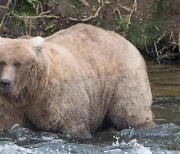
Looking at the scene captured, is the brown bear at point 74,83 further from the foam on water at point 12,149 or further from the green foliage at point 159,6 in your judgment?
the green foliage at point 159,6

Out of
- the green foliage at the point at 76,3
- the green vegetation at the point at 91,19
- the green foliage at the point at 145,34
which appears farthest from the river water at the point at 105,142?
the green foliage at the point at 76,3

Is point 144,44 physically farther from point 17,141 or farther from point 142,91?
point 17,141

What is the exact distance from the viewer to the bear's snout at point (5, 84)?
26.4ft

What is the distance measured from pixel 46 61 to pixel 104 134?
154 cm

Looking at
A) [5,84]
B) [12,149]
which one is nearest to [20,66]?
[5,84]

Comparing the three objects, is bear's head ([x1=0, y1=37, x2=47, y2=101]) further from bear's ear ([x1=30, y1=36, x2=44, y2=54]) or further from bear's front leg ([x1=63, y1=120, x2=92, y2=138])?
bear's front leg ([x1=63, y1=120, x2=92, y2=138])

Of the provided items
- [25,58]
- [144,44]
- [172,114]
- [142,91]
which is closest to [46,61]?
[25,58]

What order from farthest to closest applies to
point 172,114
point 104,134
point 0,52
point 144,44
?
point 144,44
point 172,114
point 104,134
point 0,52

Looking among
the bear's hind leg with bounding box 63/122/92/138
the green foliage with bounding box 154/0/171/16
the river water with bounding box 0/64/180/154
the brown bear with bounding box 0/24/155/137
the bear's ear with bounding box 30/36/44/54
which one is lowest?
the river water with bounding box 0/64/180/154

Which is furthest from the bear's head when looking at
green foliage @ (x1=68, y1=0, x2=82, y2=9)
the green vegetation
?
green foliage @ (x1=68, y1=0, x2=82, y2=9)

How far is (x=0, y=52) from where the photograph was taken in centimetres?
822

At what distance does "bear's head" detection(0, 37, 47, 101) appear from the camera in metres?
8.15

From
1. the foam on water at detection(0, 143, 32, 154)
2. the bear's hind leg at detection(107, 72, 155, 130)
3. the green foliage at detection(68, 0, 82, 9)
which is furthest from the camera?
the green foliage at detection(68, 0, 82, 9)

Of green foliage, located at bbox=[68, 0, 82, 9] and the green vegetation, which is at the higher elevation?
green foliage, located at bbox=[68, 0, 82, 9]
